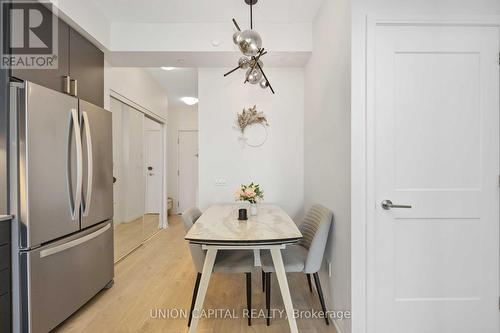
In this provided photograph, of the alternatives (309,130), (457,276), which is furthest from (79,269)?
(457,276)

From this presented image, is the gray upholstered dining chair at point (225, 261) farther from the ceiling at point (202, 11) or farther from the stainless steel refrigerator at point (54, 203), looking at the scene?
the ceiling at point (202, 11)

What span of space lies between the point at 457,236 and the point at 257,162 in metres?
2.07

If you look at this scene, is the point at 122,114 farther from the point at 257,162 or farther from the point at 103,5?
the point at 257,162

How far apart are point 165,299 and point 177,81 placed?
3.61 meters

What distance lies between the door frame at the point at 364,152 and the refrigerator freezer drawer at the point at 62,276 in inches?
84.3

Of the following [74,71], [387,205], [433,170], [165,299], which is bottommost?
[165,299]

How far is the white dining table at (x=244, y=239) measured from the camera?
1754 millimetres

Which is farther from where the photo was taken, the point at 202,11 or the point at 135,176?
the point at 135,176

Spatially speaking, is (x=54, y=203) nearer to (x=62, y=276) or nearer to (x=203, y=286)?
(x=62, y=276)

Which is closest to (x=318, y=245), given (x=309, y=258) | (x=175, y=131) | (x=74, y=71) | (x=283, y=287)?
(x=309, y=258)

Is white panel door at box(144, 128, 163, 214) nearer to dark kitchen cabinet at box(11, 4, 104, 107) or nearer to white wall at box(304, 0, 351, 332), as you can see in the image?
dark kitchen cabinet at box(11, 4, 104, 107)

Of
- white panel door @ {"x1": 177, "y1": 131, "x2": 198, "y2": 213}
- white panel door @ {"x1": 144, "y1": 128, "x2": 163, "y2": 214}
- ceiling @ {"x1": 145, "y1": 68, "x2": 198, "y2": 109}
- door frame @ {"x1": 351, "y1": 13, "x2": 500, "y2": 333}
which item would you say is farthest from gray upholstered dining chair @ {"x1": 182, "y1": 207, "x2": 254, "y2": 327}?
white panel door @ {"x1": 177, "y1": 131, "x2": 198, "y2": 213}

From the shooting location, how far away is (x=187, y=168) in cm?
672

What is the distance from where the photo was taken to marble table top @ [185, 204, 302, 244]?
5.79 feet
